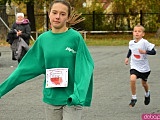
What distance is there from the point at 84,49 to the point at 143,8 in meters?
37.6

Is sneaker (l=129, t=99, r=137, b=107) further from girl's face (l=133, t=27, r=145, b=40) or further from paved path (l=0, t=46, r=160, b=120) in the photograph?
girl's face (l=133, t=27, r=145, b=40)

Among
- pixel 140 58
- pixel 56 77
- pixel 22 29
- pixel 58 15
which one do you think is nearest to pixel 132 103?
pixel 140 58

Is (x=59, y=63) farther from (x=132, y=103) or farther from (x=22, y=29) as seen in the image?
(x=22, y=29)

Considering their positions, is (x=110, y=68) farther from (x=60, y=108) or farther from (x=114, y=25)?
(x=114, y=25)

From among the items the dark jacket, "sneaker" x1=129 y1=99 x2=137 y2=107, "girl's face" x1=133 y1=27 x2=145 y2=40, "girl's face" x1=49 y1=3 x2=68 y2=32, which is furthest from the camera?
the dark jacket

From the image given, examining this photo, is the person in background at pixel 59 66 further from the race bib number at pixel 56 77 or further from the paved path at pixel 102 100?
the paved path at pixel 102 100

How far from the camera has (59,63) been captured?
18.4 ft

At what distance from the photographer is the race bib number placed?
5.58m

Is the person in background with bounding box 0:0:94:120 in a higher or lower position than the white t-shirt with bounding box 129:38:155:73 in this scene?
higher

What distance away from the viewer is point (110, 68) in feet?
56.6

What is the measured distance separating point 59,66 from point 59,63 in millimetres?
30

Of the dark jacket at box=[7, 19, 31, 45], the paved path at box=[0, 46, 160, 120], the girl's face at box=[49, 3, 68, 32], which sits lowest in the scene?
the paved path at box=[0, 46, 160, 120]

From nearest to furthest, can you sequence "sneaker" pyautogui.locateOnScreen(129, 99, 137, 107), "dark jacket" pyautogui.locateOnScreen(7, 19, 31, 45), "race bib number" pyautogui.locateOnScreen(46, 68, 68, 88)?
"race bib number" pyautogui.locateOnScreen(46, 68, 68, 88) → "sneaker" pyautogui.locateOnScreen(129, 99, 137, 107) → "dark jacket" pyautogui.locateOnScreen(7, 19, 31, 45)

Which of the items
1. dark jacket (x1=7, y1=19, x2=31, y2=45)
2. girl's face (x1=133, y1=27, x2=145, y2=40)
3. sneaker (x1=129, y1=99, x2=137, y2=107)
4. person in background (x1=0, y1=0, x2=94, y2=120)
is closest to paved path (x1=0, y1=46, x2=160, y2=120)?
sneaker (x1=129, y1=99, x2=137, y2=107)
